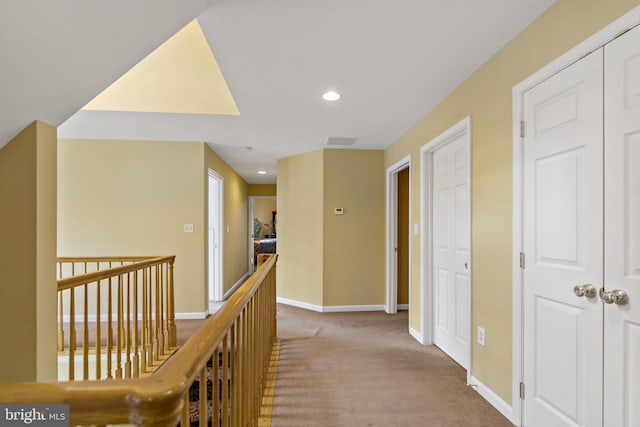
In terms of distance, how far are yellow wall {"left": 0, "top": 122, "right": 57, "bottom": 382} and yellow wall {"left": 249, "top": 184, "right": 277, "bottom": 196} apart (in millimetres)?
6734

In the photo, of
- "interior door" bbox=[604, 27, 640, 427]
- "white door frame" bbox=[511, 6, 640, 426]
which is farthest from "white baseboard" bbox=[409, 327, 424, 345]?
"interior door" bbox=[604, 27, 640, 427]

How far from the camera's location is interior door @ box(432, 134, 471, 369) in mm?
2672

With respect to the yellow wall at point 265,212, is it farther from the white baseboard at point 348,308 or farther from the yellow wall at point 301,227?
the white baseboard at point 348,308

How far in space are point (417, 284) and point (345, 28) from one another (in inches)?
103

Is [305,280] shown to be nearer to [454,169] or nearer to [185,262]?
[185,262]

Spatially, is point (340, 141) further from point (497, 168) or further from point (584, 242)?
point (584, 242)

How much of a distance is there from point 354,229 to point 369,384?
2.45 meters

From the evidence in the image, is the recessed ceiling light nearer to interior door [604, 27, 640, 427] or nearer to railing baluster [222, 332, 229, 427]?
interior door [604, 27, 640, 427]

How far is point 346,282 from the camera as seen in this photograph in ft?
15.1

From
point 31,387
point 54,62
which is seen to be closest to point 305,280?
point 54,62

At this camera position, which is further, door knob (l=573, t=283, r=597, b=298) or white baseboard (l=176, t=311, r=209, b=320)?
white baseboard (l=176, t=311, r=209, b=320)

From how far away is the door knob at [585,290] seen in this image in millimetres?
1431

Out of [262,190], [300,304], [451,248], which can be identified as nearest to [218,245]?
[300,304]

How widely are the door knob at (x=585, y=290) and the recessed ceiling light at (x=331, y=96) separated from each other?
211cm
